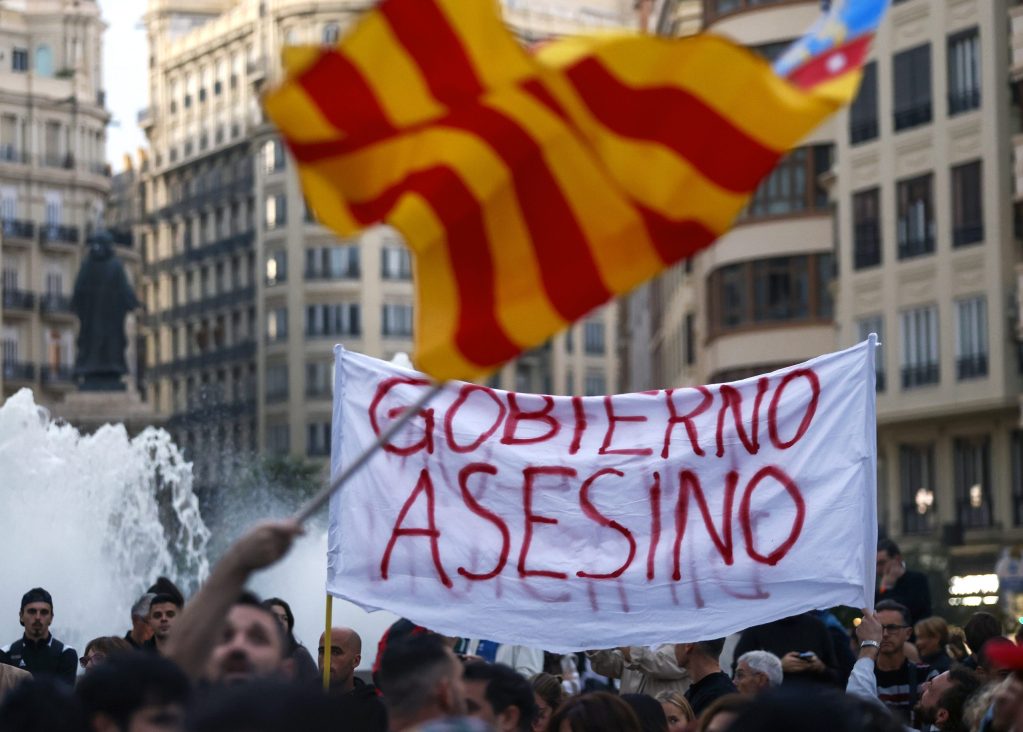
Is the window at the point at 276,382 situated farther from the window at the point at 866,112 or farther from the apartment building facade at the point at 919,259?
the window at the point at 866,112

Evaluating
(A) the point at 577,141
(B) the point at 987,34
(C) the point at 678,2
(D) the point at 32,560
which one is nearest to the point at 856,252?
(B) the point at 987,34

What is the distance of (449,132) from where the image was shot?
27.0 feet

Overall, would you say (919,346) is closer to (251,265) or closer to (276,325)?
(276,325)

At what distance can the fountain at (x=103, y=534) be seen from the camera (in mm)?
29344

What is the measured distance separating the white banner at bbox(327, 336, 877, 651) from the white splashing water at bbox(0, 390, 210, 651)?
15.9 meters

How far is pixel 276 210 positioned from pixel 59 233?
9.31 m

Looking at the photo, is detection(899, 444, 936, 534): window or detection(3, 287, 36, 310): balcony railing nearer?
detection(899, 444, 936, 534): window

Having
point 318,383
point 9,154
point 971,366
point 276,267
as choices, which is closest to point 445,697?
point 971,366

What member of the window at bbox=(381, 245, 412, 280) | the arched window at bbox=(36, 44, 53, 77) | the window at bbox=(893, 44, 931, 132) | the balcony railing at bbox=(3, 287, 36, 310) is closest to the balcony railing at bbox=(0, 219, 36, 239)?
the balcony railing at bbox=(3, 287, 36, 310)

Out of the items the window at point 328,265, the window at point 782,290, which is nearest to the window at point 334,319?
the window at point 328,265

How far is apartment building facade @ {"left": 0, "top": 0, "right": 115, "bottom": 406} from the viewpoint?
10519 cm

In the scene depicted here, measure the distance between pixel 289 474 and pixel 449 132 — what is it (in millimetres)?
79732

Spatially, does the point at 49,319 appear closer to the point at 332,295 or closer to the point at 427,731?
the point at 332,295

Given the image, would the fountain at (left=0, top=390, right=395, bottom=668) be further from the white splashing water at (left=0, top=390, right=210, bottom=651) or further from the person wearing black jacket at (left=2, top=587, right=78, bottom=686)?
the person wearing black jacket at (left=2, top=587, right=78, bottom=686)
